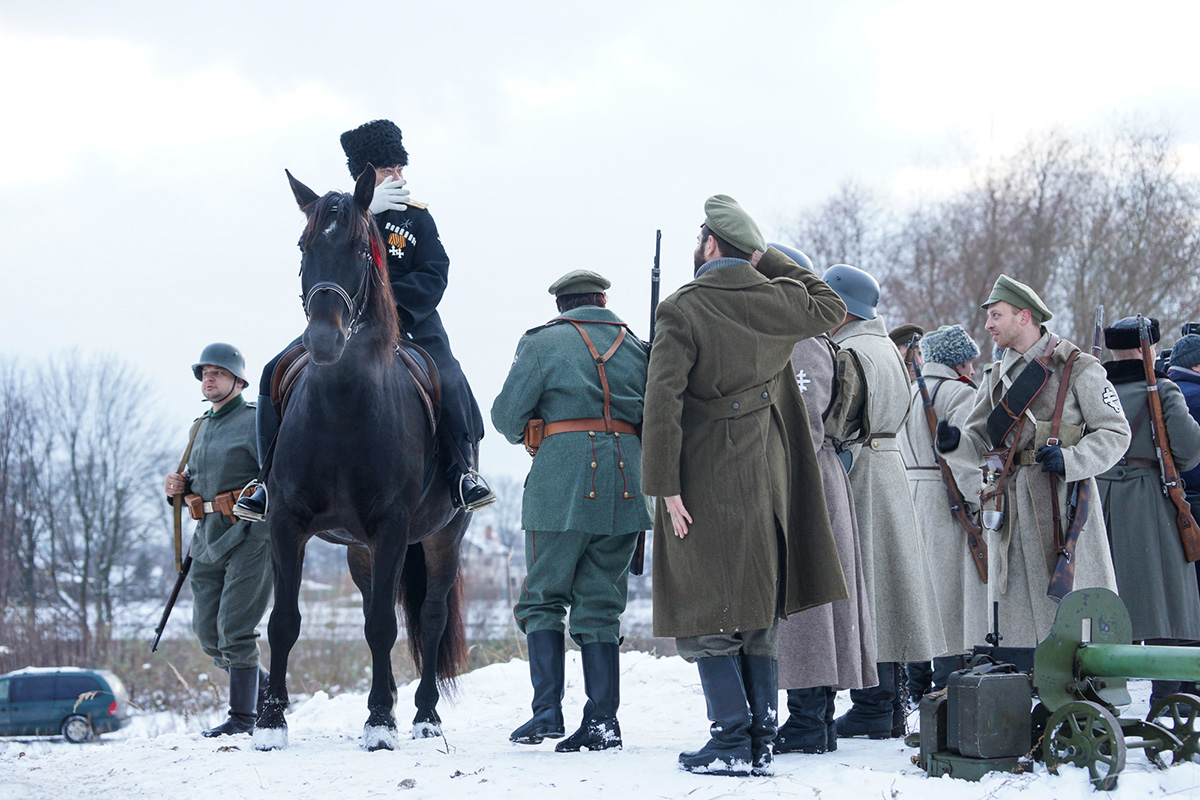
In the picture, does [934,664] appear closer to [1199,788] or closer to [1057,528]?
[1057,528]

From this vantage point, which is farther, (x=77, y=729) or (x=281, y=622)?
(x=77, y=729)

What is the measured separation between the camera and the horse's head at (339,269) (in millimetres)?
4980

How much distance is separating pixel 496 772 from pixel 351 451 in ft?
5.87

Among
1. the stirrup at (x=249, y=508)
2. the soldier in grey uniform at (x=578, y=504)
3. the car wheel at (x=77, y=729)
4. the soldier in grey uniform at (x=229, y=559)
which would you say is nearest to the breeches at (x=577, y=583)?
the soldier in grey uniform at (x=578, y=504)

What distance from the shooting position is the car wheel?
19.4m

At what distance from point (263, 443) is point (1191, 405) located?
17.2ft

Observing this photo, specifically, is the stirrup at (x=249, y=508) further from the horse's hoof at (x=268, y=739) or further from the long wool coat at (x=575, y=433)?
the long wool coat at (x=575, y=433)

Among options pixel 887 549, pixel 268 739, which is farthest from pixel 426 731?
pixel 887 549

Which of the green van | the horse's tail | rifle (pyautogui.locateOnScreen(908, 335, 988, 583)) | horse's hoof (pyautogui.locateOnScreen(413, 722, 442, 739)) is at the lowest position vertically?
the green van

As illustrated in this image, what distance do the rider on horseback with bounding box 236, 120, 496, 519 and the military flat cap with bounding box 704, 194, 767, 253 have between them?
6.36 feet

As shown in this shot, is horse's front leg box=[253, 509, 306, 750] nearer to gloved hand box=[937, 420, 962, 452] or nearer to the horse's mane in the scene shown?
the horse's mane

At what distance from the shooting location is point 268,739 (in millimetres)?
5309

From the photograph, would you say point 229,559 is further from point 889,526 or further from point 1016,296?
point 1016,296

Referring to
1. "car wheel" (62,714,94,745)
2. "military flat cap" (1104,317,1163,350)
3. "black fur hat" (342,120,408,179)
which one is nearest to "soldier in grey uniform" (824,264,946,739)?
"military flat cap" (1104,317,1163,350)
